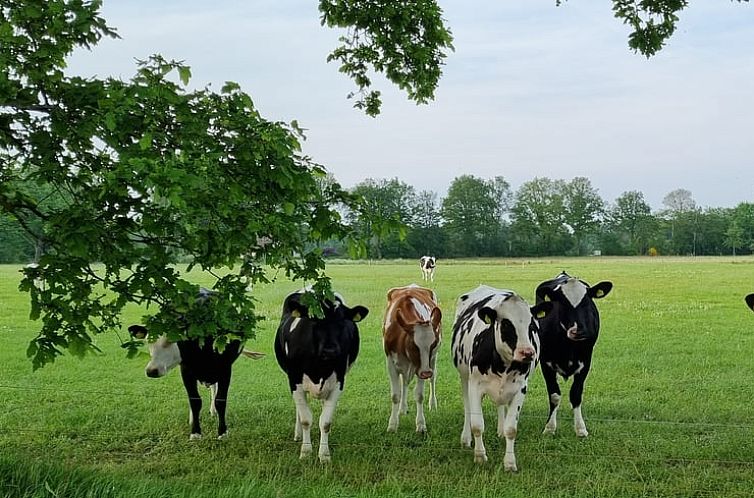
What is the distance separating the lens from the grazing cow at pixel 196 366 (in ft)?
26.0

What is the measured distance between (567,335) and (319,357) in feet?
9.32

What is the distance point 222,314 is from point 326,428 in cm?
278

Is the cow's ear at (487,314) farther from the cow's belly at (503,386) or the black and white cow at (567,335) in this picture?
the black and white cow at (567,335)

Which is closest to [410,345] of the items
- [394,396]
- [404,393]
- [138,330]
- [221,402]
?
[394,396]

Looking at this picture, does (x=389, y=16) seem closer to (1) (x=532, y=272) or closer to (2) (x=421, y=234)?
(2) (x=421, y=234)

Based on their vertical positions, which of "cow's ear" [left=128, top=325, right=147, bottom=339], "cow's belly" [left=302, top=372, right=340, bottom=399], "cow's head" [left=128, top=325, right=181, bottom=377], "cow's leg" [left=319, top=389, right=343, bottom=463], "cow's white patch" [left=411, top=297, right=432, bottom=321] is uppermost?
"cow's white patch" [left=411, top=297, right=432, bottom=321]

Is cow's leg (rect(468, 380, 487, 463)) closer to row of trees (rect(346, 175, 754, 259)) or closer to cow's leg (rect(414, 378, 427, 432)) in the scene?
cow's leg (rect(414, 378, 427, 432))

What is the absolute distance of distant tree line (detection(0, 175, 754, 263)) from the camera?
72.3 ft

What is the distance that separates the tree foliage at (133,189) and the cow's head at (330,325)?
215 centimetres

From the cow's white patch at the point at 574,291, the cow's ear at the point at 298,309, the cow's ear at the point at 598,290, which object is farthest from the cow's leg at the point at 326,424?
the cow's ear at the point at 598,290

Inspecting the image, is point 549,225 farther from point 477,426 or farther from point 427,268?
point 477,426

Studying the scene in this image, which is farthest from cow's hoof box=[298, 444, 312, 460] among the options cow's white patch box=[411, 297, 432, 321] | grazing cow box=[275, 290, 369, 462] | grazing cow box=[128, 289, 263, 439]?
cow's white patch box=[411, 297, 432, 321]

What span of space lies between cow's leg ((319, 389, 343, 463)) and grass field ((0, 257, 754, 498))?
5.0 inches

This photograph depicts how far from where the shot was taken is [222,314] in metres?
4.88
